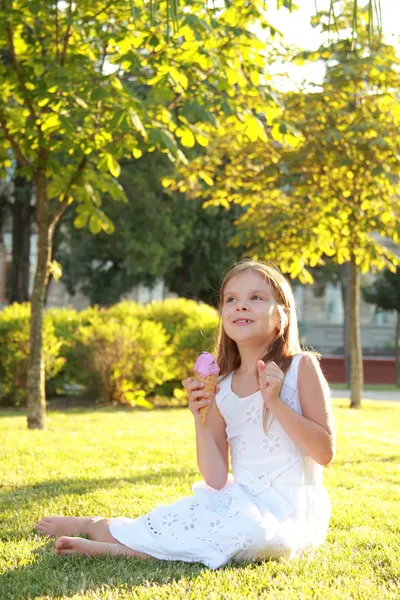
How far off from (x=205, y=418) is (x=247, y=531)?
567mm

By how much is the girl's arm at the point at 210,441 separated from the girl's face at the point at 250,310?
11.3 inches

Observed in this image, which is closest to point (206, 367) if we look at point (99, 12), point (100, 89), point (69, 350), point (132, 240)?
point (100, 89)

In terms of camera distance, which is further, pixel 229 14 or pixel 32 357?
pixel 32 357

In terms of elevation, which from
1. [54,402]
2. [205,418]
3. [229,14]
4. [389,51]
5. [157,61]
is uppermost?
[389,51]

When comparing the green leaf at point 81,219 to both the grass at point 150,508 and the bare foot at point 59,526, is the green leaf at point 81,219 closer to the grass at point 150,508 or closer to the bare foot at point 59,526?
the grass at point 150,508

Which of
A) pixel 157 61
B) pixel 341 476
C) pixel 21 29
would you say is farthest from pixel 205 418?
pixel 21 29

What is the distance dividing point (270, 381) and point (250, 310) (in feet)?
1.25

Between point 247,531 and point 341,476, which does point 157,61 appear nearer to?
point 341,476

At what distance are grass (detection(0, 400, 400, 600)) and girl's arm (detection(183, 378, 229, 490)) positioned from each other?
0.42 meters

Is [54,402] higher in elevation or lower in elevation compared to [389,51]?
lower

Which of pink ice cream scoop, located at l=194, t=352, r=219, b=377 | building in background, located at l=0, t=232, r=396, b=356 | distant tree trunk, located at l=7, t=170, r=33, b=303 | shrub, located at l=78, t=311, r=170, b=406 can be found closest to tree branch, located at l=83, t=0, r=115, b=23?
pink ice cream scoop, located at l=194, t=352, r=219, b=377

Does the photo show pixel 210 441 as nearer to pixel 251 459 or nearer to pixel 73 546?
pixel 251 459

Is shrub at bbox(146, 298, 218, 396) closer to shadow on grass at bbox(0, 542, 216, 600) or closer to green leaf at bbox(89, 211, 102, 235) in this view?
green leaf at bbox(89, 211, 102, 235)

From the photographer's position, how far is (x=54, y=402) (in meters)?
12.5
